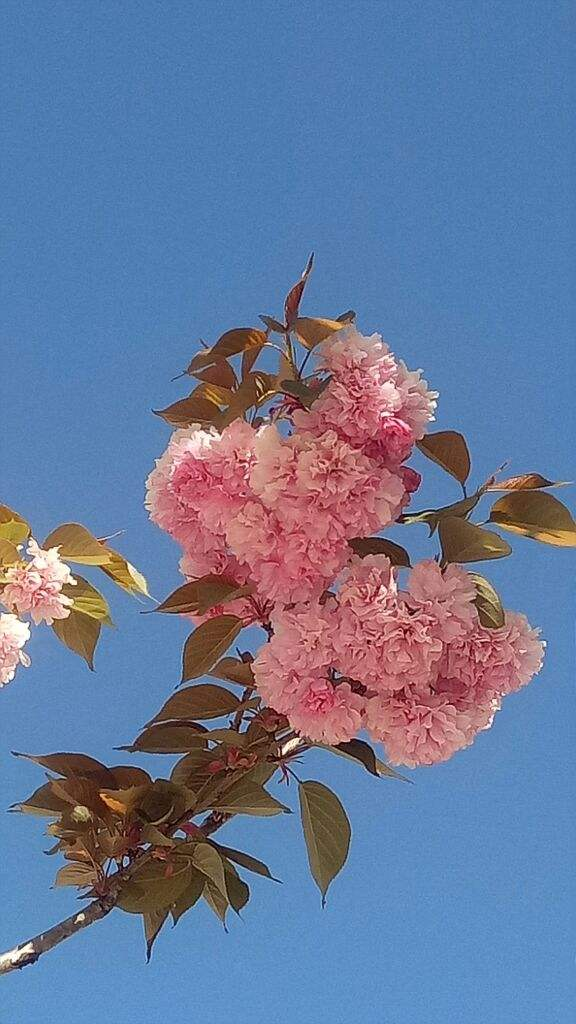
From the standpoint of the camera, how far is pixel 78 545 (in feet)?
5.40

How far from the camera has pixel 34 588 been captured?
1.58 metres

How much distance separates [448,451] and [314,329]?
0.23 meters

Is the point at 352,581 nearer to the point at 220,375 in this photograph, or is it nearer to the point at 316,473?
the point at 316,473

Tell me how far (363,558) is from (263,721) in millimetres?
238

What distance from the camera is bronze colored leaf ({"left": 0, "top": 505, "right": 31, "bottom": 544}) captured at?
5.34ft

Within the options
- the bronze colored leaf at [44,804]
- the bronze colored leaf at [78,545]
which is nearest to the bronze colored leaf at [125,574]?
the bronze colored leaf at [78,545]

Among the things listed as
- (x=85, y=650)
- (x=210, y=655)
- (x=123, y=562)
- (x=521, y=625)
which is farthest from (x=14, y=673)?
(x=521, y=625)

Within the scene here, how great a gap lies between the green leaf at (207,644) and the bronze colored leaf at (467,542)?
0.28 metres

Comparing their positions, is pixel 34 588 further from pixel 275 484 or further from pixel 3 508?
pixel 275 484

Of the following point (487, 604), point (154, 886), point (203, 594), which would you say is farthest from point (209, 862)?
point (487, 604)

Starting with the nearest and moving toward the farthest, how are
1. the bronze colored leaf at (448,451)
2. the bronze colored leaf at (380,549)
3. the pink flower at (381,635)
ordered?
the pink flower at (381,635), the bronze colored leaf at (380,549), the bronze colored leaf at (448,451)

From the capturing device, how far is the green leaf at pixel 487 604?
1.32 meters

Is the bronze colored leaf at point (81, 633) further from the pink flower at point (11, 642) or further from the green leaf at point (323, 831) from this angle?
the green leaf at point (323, 831)

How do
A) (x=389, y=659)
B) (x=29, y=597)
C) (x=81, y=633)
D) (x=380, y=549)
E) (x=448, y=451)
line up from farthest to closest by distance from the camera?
(x=81, y=633)
(x=29, y=597)
(x=448, y=451)
(x=380, y=549)
(x=389, y=659)
